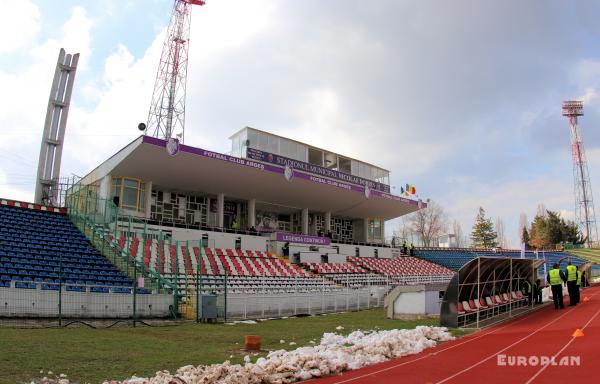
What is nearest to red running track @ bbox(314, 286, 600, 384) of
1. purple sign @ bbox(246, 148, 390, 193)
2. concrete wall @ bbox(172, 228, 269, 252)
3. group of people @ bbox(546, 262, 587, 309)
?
group of people @ bbox(546, 262, 587, 309)

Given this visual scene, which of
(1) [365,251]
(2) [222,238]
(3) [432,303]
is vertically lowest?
(3) [432,303]

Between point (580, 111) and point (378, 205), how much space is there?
171 ft

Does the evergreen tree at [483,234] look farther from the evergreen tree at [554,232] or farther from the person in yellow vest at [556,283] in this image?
the person in yellow vest at [556,283]

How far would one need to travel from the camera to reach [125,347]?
1046 cm

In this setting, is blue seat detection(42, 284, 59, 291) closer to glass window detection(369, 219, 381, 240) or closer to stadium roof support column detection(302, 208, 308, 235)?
stadium roof support column detection(302, 208, 308, 235)

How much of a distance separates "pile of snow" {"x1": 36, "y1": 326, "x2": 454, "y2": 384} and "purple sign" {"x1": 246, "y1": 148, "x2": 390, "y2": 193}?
963 inches

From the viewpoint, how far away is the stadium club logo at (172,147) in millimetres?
27297

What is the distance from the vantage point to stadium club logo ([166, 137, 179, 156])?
89.6ft

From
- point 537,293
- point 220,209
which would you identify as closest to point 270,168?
point 220,209

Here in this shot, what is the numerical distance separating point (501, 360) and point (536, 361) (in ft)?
1.96

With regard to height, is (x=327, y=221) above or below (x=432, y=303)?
above

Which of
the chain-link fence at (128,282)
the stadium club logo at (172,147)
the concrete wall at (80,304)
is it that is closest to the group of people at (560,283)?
the chain-link fence at (128,282)

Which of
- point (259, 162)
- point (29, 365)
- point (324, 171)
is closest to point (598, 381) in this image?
point (29, 365)

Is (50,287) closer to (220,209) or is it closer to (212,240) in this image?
(212,240)
